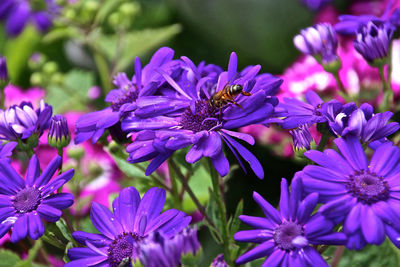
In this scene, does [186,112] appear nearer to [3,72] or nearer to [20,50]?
[3,72]

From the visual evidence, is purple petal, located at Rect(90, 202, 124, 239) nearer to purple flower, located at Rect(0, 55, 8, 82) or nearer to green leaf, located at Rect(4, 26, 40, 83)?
purple flower, located at Rect(0, 55, 8, 82)

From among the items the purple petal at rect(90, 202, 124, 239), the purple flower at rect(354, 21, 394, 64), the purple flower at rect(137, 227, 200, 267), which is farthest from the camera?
the purple flower at rect(354, 21, 394, 64)

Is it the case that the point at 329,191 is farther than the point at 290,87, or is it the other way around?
the point at 290,87

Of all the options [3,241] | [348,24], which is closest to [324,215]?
[348,24]

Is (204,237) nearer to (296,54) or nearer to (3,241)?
(3,241)

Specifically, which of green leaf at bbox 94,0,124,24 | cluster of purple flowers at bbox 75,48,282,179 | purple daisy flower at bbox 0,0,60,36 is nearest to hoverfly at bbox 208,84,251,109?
cluster of purple flowers at bbox 75,48,282,179

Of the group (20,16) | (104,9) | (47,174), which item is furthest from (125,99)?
(20,16)
